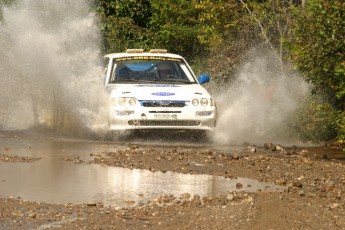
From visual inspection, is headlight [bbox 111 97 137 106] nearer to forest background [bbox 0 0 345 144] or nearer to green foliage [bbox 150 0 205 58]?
forest background [bbox 0 0 345 144]

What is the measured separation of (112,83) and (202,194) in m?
7.53

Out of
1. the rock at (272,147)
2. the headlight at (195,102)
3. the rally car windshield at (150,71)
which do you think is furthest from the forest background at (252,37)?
the rally car windshield at (150,71)

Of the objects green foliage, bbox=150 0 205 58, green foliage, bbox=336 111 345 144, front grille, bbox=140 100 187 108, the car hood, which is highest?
green foliage, bbox=150 0 205 58

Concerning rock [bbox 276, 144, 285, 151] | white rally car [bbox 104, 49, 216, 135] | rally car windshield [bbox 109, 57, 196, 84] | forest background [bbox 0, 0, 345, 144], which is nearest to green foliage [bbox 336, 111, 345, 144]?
forest background [bbox 0, 0, 345, 144]

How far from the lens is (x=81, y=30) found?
22625 mm

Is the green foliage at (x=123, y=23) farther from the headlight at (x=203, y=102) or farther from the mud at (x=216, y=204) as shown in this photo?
the mud at (x=216, y=204)

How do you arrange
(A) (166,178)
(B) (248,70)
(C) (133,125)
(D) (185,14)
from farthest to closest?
(D) (185,14)
(B) (248,70)
(C) (133,125)
(A) (166,178)

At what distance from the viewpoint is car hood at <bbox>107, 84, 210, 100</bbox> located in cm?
1739

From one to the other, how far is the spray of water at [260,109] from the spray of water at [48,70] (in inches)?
88.5

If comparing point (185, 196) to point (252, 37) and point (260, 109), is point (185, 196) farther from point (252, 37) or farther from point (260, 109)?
point (252, 37)

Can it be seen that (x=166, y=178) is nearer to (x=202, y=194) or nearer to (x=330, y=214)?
(x=202, y=194)

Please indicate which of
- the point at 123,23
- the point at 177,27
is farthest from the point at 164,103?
the point at 123,23

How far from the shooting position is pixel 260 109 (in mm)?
19297

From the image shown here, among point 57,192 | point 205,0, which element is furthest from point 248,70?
point 57,192
